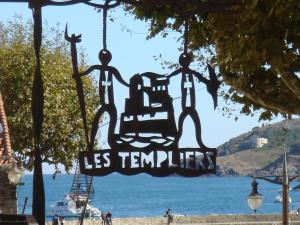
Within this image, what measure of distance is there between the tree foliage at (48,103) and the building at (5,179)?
5.10 m

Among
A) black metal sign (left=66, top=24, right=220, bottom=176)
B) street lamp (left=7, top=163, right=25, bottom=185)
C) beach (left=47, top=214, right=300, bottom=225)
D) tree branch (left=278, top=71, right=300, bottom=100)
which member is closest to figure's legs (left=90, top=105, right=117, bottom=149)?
black metal sign (left=66, top=24, right=220, bottom=176)

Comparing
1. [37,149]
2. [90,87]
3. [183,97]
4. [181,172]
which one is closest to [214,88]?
[183,97]

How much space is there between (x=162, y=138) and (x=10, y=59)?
1100 inches

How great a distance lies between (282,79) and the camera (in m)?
9.27

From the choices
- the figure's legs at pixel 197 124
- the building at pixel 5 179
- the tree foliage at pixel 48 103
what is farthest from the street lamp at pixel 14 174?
the figure's legs at pixel 197 124

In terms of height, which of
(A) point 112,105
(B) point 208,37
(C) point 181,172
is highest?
(B) point 208,37

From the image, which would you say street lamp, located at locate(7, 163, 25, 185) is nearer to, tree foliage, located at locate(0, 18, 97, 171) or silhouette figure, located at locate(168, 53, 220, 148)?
tree foliage, located at locate(0, 18, 97, 171)

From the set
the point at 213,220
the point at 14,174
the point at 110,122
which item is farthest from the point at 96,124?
the point at 213,220

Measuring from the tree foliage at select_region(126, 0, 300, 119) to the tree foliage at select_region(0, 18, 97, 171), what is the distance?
23.4 meters

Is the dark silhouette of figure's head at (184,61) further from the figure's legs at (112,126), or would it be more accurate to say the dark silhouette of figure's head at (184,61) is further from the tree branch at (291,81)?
the tree branch at (291,81)

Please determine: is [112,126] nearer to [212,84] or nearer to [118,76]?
[118,76]

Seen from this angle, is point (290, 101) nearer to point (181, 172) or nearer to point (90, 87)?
point (181, 172)

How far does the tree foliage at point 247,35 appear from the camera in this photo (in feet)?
21.9

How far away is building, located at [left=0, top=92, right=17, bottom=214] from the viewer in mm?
25781
